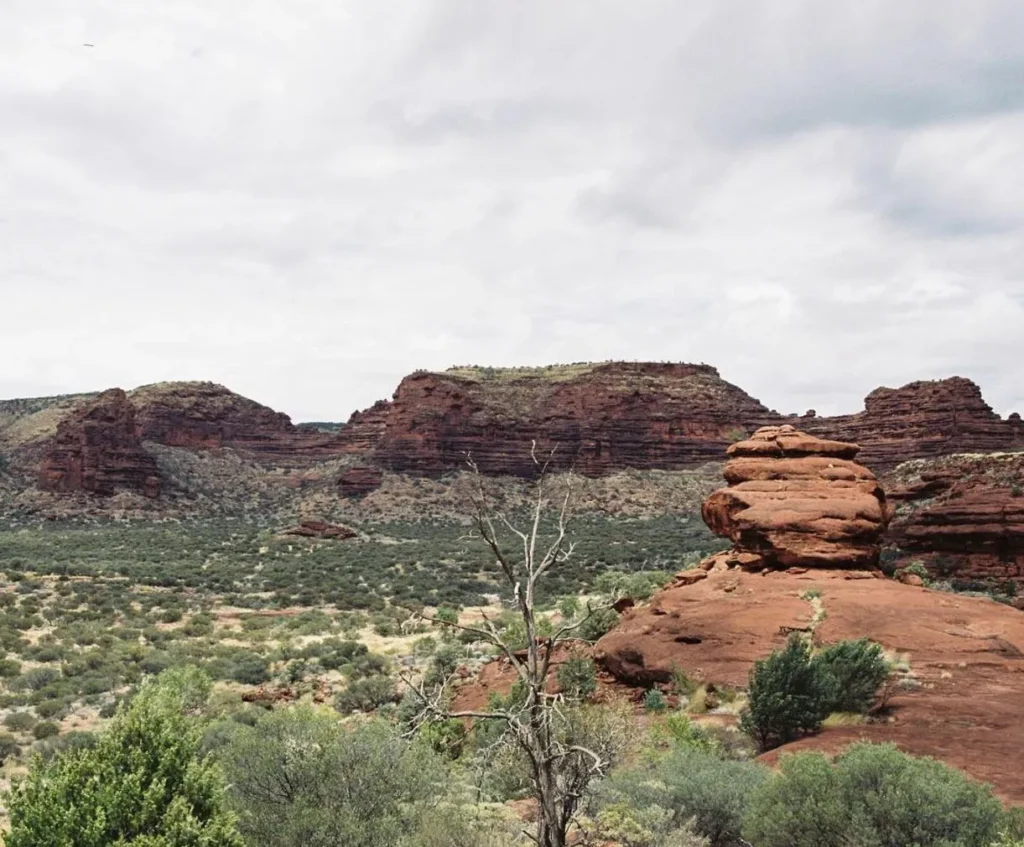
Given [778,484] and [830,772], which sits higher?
[778,484]

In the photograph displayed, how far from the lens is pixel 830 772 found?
788cm

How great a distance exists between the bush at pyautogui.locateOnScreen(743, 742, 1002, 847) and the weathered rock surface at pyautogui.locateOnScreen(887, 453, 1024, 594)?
97.0 ft

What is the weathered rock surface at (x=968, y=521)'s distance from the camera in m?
32.4

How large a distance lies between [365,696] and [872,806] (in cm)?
1526

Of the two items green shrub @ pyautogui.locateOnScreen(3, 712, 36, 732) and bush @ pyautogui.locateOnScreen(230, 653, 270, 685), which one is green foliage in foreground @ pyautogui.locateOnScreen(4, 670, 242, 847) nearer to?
green shrub @ pyautogui.locateOnScreen(3, 712, 36, 732)

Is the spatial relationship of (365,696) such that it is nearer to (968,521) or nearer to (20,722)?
(20,722)

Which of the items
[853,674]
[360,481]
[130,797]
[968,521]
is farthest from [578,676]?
[360,481]

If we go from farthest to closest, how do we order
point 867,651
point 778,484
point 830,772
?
point 778,484
point 867,651
point 830,772

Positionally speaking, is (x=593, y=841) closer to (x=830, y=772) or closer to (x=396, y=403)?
(x=830, y=772)

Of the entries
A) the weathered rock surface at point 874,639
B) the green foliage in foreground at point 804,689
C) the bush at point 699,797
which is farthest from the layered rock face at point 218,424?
the bush at point 699,797

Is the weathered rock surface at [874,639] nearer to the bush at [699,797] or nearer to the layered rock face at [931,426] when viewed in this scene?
the bush at [699,797]

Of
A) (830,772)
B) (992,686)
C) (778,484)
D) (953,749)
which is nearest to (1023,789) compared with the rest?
(953,749)

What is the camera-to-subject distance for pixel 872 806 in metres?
7.41

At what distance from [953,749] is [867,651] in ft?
9.26
